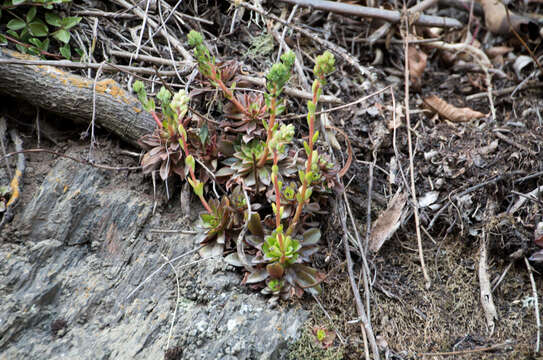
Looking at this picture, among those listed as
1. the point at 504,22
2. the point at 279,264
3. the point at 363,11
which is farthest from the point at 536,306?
the point at 504,22

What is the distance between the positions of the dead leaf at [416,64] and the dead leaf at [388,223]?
107 centimetres

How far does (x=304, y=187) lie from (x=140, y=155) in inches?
40.8

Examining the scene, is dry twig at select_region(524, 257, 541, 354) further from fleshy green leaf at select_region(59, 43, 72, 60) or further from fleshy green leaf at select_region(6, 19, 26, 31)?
fleshy green leaf at select_region(6, 19, 26, 31)

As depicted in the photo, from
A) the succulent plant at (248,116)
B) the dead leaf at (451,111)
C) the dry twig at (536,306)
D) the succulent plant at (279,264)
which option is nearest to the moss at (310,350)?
the succulent plant at (279,264)

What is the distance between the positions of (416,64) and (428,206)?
1.26m

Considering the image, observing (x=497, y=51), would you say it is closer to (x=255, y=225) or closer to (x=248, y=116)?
(x=248, y=116)

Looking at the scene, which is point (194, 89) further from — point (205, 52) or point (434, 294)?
point (434, 294)

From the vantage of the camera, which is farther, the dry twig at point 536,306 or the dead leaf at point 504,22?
the dead leaf at point 504,22

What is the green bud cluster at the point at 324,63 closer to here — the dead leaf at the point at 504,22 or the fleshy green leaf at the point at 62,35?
the fleshy green leaf at the point at 62,35

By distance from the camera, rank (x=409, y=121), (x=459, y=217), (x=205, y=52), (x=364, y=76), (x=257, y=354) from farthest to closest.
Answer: (x=364, y=76) → (x=409, y=121) → (x=459, y=217) → (x=205, y=52) → (x=257, y=354)

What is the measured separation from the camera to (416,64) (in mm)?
3027

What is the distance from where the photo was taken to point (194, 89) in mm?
2383

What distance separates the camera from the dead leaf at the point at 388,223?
7.41ft

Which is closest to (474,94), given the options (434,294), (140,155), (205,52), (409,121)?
(409,121)
